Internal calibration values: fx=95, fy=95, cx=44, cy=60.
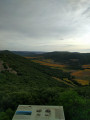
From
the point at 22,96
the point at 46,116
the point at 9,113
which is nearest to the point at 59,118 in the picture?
the point at 46,116

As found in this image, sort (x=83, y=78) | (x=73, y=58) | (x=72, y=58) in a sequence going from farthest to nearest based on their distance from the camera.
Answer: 1. (x=73, y=58)
2. (x=72, y=58)
3. (x=83, y=78)

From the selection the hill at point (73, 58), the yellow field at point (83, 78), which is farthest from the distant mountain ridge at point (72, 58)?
the yellow field at point (83, 78)

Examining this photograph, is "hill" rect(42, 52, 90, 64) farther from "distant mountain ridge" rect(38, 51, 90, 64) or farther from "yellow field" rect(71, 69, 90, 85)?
"yellow field" rect(71, 69, 90, 85)

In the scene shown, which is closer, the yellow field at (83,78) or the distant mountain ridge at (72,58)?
the yellow field at (83,78)

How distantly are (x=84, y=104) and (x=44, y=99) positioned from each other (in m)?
5.50

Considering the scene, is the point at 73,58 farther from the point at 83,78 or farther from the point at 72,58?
the point at 83,78

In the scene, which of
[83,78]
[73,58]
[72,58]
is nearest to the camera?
[83,78]

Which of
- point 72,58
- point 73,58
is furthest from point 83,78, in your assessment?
point 73,58

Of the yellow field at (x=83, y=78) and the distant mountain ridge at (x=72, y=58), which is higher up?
the distant mountain ridge at (x=72, y=58)

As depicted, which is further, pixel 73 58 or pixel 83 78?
pixel 73 58

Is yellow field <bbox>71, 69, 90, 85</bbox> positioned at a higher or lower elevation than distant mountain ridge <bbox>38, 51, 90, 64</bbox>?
lower

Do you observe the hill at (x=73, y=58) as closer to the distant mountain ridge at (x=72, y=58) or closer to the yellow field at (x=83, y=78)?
the distant mountain ridge at (x=72, y=58)

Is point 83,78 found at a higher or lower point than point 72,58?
lower

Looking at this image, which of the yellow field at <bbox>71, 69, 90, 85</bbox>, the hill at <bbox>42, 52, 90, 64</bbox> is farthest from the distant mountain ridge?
the yellow field at <bbox>71, 69, 90, 85</bbox>
